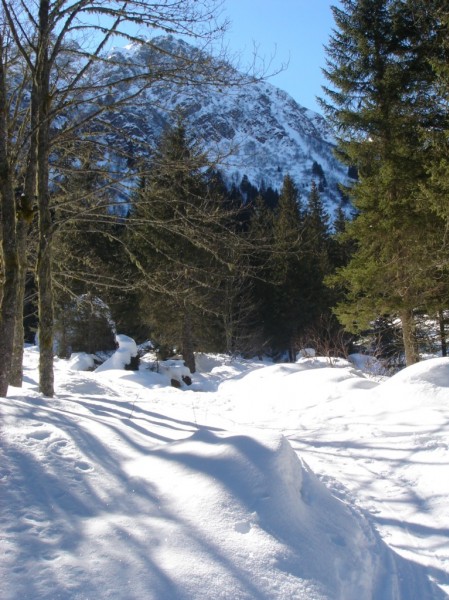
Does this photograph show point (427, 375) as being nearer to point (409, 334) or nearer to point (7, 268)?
point (409, 334)

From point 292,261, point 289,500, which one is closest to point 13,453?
point 289,500

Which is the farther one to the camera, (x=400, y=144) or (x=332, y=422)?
(x=400, y=144)

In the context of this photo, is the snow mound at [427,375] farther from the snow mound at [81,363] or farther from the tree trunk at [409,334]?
the snow mound at [81,363]

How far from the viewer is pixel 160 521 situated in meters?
2.48

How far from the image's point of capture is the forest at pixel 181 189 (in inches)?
233

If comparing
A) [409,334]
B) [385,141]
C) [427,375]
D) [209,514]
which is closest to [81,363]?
[409,334]

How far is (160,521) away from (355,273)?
11.2 metres

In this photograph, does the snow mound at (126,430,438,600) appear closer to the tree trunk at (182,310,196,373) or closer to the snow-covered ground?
the snow-covered ground

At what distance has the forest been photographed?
5.91 m

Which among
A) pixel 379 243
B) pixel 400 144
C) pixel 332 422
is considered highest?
pixel 400 144

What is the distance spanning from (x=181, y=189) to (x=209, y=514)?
1336 cm

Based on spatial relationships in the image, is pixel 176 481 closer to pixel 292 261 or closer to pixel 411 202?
pixel 411 202

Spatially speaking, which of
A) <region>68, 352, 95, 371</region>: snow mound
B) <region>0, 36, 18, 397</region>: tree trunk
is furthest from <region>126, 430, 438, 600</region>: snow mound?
<region>68, 352, 95, 371</region>: snow mound

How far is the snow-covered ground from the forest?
93.3 inches
